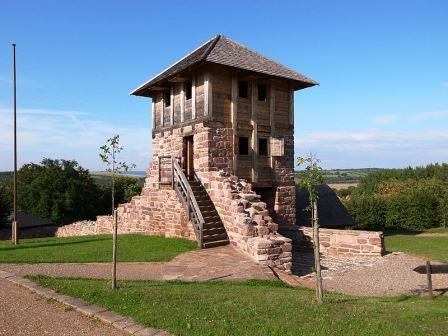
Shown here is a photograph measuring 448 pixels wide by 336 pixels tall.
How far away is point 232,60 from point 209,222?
23.0ft

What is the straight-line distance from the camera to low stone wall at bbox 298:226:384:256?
13.7m

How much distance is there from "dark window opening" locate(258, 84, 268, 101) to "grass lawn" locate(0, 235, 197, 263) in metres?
7.58

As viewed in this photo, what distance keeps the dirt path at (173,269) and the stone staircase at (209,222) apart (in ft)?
5.98

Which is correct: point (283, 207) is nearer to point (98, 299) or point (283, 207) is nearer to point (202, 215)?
point (202, 215)

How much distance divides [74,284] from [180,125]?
1052 centimetres

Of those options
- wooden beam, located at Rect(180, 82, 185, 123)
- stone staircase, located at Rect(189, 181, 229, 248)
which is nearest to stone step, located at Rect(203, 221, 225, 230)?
stone staircase, located at Rect(189, 181, 229, 248)

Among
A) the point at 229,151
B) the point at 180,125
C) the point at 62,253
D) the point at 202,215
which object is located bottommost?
the point at 62,253

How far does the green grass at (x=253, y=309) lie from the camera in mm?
5383

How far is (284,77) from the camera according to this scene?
16.6m

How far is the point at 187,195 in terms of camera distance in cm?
1438

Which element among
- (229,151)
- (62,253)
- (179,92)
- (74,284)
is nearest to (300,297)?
(74,284)

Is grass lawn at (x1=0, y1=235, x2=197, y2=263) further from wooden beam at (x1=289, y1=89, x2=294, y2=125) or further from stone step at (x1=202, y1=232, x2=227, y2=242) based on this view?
wooden beam at (x1=289, y1=89, x2=294, y2=125)

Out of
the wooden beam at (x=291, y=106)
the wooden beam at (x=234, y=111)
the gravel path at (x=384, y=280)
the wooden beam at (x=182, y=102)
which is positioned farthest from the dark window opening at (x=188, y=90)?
the gravel path at (x=384, y=280)

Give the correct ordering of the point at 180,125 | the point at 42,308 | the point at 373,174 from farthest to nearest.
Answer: the point at 373,174 < the point at 180,125 < the point at 42,308
